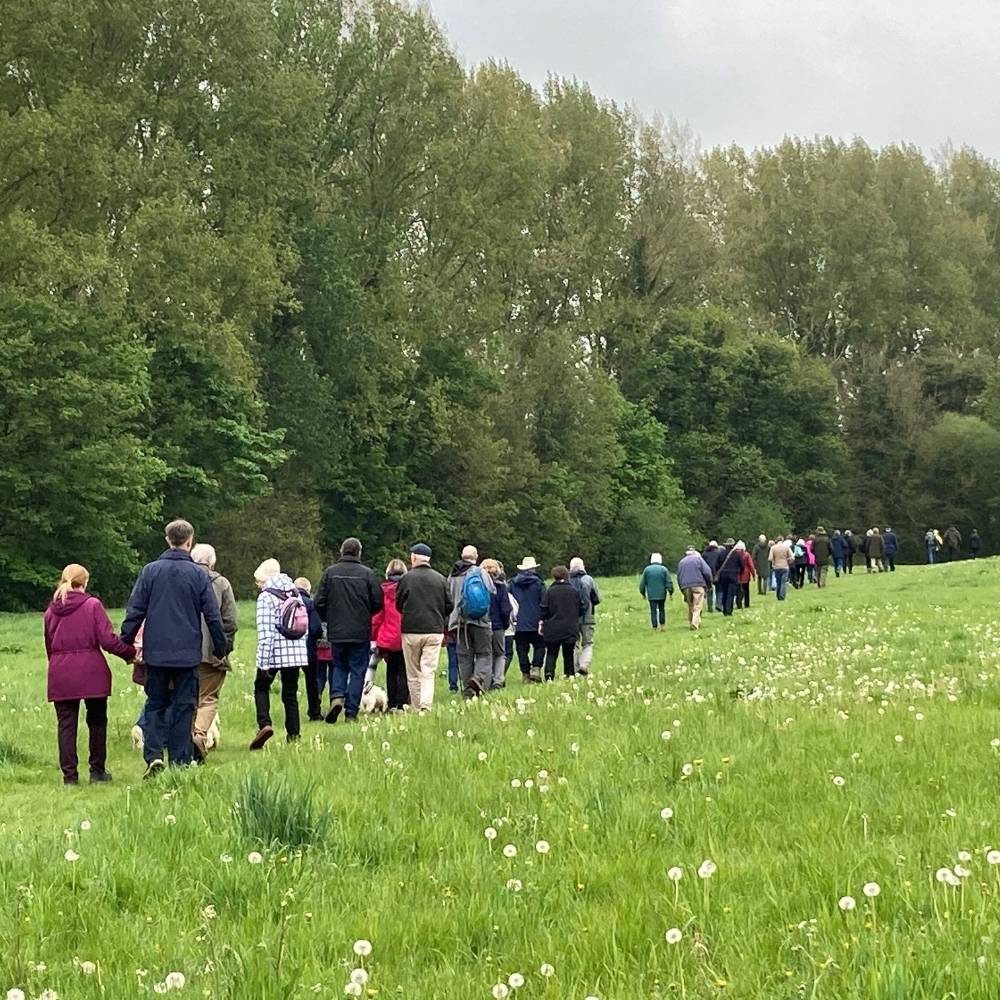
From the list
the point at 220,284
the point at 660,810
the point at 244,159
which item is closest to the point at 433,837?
the point at 660,810

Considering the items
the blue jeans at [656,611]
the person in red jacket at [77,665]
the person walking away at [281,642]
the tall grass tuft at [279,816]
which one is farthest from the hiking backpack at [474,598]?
the blue jeans at [656,611]

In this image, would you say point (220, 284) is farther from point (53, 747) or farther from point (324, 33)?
point (53, 747)

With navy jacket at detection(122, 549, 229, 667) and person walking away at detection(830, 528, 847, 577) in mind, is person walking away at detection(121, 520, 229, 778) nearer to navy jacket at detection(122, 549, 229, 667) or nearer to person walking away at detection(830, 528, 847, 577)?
navy jacket at detection(122, 549, 229, 667)

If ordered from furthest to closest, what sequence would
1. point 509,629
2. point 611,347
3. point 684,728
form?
point 611,347, point 509,629, point 684,728

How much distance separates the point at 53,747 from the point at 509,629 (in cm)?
826

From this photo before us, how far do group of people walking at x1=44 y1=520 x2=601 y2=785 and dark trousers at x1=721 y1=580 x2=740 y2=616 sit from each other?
37.7 feet

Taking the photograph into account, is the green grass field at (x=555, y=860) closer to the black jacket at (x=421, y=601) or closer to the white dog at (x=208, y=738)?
the white dog at (x=208, y=738)

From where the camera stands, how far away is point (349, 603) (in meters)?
13.3

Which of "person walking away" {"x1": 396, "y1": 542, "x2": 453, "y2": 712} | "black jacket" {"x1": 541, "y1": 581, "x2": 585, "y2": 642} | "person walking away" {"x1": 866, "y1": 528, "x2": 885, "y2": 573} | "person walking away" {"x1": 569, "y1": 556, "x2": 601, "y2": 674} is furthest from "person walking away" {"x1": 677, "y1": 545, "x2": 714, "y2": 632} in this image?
"person walking away" {"x1": 866, "y1": 528, "x2": 885, "y2": 573}

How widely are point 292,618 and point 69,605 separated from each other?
2465mm

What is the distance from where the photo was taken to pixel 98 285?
36.4 meters

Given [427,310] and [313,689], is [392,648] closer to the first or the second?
[313,689]

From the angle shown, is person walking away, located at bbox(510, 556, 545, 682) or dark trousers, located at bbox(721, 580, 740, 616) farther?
dark trousers, located at bbox(721, 580, 740, 616)

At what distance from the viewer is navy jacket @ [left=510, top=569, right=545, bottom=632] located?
18.3 meters
